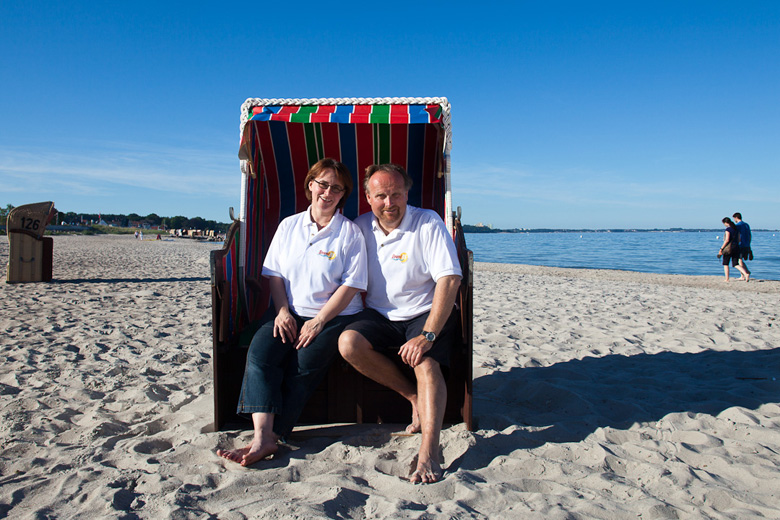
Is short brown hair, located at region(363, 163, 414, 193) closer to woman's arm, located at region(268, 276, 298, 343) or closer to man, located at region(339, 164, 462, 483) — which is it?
man, located at region(339, 164, 462, 483)

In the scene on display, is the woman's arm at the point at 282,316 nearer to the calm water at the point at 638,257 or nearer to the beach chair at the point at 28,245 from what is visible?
the beach chair at the point at 28,245

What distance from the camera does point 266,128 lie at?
3.84 meters

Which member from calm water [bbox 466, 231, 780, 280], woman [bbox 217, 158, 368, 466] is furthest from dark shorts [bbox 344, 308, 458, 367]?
calm water [bbox 466, 231, 780, 280]

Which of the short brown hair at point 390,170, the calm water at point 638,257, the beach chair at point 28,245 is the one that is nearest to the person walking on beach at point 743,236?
the calm water at point 638,257

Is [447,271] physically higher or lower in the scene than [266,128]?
lower

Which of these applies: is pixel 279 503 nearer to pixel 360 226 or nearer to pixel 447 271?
pixel 447 271

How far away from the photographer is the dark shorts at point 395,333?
258cm

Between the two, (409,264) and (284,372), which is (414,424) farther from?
(409,264)

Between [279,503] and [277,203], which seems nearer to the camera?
[279,503]

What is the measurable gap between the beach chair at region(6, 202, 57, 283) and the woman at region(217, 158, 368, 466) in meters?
8.02

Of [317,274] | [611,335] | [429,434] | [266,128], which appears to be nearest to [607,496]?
[429,434]

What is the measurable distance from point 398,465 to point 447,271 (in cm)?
93

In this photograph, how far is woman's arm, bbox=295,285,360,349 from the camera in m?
2.58

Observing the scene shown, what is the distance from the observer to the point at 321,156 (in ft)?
13.3
